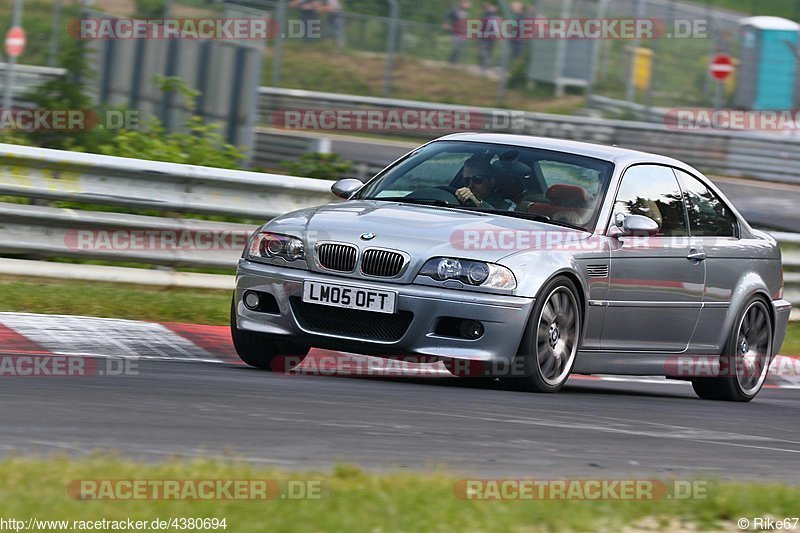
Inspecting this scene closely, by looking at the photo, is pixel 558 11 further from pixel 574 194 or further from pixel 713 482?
pixel 713 482

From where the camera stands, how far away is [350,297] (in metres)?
7.62

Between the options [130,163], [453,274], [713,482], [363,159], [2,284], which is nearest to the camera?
[713,482]

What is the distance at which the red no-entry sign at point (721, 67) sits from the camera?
27.1 metres

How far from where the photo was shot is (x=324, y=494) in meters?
4.66

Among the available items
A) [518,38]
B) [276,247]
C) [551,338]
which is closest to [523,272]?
[551,338]

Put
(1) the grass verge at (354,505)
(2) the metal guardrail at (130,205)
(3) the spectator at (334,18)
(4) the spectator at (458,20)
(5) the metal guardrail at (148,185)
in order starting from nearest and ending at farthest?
(1) the grass verge at (354,505) < (2) the metal guardrail at (130,205) < (5) the metal guardrail at (148,185) < (3) the spectator at (334,18) < (4) the spectator at (458,20)

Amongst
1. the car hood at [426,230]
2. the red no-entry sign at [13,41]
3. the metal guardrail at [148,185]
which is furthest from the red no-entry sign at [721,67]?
the car hood at [426,230]

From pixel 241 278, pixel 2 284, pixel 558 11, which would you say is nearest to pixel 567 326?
pixel 241 278

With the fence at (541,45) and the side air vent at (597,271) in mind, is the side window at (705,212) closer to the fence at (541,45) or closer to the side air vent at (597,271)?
the side air vent at (597,271)

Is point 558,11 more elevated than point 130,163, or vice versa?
point 558,11

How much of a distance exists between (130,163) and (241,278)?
11.1 feet

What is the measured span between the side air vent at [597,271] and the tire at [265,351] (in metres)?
1.63

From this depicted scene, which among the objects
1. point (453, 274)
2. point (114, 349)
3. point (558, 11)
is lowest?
point (114, 349)

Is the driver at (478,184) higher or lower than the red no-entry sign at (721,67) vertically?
lower
